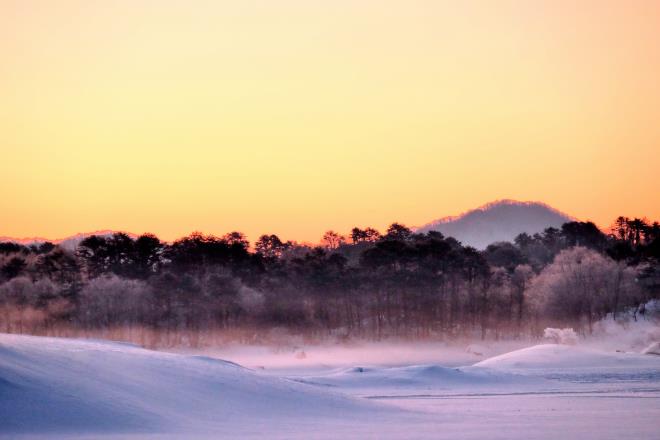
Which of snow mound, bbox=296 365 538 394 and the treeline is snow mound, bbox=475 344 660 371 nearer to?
snow mound, bbox=296 365 538 394

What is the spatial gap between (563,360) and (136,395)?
23.3m

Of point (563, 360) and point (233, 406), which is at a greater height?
point (233, 406)

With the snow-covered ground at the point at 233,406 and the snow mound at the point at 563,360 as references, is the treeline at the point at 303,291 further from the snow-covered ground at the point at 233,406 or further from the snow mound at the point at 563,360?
the snow-covered ground at the point at 233,406

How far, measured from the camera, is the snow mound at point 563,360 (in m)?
32.9

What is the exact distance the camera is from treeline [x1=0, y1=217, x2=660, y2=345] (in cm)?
5438

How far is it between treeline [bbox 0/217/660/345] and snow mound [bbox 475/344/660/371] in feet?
59.6

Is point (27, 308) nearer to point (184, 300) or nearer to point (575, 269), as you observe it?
point (184, 300)

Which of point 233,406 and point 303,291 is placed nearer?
point 233,406

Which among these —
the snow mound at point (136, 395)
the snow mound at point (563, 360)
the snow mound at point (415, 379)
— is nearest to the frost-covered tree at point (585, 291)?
the snow mound at point (563, 360)

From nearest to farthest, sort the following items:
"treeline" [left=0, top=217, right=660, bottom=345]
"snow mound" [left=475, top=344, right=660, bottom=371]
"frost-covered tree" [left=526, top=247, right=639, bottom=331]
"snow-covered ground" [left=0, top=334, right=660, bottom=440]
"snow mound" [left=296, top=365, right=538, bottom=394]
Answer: "snow-covered ground" [left=0, top=334, right=660, bottom=440]
"snow mound" [left=296, top=365, right=538, bottom=394]
"snow mound" [left=475, top=344, right=660, bottom=371]
"treeline" [left=0, top=217, right=660, bottom=345]
"frost-covered tree" [left=526, top=247, right=639, bottom=331]

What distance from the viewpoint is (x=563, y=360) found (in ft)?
112

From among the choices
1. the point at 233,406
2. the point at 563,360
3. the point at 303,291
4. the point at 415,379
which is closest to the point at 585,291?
the point at 303,291

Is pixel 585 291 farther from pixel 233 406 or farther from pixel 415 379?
pixel 233 406

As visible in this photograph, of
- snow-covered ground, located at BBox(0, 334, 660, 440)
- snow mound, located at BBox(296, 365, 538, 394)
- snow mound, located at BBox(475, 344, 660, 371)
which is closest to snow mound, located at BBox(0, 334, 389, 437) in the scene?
snow-covered ground, located at BBox(0, 334, 660, 440)
